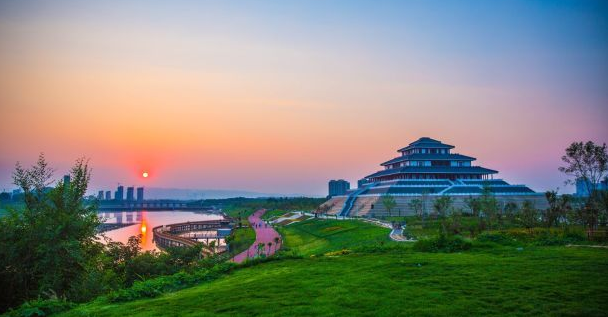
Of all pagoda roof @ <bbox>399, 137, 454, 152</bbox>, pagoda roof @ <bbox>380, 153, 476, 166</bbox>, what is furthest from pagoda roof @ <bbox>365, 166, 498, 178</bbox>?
pagoda roof @ <bbox>399, 137, 454, 152</bbox>

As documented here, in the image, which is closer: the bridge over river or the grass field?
the grass field

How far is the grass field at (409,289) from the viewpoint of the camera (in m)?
10.9

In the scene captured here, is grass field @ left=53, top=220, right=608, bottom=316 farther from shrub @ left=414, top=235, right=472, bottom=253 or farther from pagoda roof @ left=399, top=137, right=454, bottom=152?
pagoda roof @ left=399, top=137, right=454, bottom=152

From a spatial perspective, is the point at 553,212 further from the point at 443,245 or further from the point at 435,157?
the point at 435,157

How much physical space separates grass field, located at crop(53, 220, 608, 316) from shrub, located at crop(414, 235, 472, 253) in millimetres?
1926

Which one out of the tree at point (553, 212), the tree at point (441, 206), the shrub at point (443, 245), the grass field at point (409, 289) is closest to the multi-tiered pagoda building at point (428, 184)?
the tree at point (441, 206)

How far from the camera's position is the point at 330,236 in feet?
175

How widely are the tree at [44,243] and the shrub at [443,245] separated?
16.1m

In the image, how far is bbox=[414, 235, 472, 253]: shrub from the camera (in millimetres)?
21469

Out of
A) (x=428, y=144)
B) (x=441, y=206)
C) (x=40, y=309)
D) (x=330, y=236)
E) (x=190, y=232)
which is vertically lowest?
(x=190, y=232)

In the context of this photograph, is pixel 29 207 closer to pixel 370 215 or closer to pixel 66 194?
pixel 66 194

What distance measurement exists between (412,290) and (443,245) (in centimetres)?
998

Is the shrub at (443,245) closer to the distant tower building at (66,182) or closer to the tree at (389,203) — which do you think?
the distant tower building at (66,182)

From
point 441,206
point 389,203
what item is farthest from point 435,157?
point 441,206
